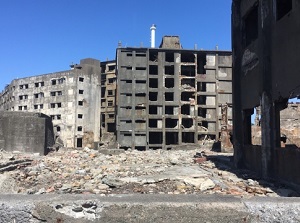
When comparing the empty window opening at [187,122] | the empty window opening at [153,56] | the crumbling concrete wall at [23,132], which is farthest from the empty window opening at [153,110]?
the crumbling concrete wall at [23,132]

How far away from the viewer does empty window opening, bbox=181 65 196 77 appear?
4050 cm

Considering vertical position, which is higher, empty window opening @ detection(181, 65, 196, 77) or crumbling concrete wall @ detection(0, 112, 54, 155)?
empty window opening @ detection(181, 65, 196, 77)

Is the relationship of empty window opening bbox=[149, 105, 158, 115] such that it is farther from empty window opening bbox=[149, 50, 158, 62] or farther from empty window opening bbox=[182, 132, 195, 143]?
empty window opening bbox=[149, 50, 158, 62]

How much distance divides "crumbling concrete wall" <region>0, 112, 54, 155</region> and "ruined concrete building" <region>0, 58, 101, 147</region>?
24.8m

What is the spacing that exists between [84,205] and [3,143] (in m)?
19.7

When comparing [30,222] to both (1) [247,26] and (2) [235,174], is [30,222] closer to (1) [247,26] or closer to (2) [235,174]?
(2) [235,174]

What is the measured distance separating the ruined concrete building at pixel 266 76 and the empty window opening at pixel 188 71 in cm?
2584

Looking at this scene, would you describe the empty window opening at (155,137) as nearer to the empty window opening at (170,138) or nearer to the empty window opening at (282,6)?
the empty window opening at (170,138)

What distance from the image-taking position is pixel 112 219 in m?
2.09

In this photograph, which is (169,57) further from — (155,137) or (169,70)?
(155,137)

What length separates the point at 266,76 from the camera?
1092 centimetres

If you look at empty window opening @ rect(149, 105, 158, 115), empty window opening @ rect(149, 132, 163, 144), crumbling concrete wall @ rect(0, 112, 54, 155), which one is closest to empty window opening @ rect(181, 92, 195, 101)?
empty window opening @ rect(149, 105, 158, 115)

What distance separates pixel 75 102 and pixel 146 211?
47086mm

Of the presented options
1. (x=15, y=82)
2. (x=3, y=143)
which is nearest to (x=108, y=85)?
(x=15, y=82)
